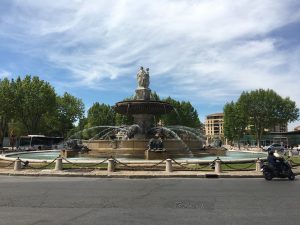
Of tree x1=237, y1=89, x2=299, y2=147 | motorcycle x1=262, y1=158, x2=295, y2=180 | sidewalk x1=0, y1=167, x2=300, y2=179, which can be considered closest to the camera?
motorcycle x1=262, y1=158, x2=295, y2=180

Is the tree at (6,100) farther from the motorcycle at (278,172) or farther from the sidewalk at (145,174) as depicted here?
the motorcycle at (278,172)

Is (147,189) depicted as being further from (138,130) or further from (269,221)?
(138,130)

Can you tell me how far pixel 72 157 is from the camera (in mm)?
32062

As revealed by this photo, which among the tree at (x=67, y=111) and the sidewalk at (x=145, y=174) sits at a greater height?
the tree at (x=67, y=111)

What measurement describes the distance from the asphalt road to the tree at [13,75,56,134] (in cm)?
5566

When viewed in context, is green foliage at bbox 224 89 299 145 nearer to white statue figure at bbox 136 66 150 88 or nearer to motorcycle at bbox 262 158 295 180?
white statue figure at bbox 136 66 150 88

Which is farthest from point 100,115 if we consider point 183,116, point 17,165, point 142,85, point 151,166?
point 151,166

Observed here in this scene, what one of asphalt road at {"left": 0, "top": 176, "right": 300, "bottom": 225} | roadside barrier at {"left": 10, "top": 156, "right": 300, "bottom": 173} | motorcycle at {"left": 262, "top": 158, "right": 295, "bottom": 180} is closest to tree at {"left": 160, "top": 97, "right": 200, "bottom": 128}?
roadside barrier at {"left": 10, "top": 156, "right": 300, "bottom": 173}

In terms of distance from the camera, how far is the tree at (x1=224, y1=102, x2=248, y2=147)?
90.5 meters

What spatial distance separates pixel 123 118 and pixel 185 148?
56308mm

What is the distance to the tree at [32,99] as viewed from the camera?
69188mm

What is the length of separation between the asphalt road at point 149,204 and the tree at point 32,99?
183 feet

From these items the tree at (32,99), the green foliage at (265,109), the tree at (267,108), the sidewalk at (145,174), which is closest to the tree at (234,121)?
the green foliage at (265,109)

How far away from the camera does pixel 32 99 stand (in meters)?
69.6
